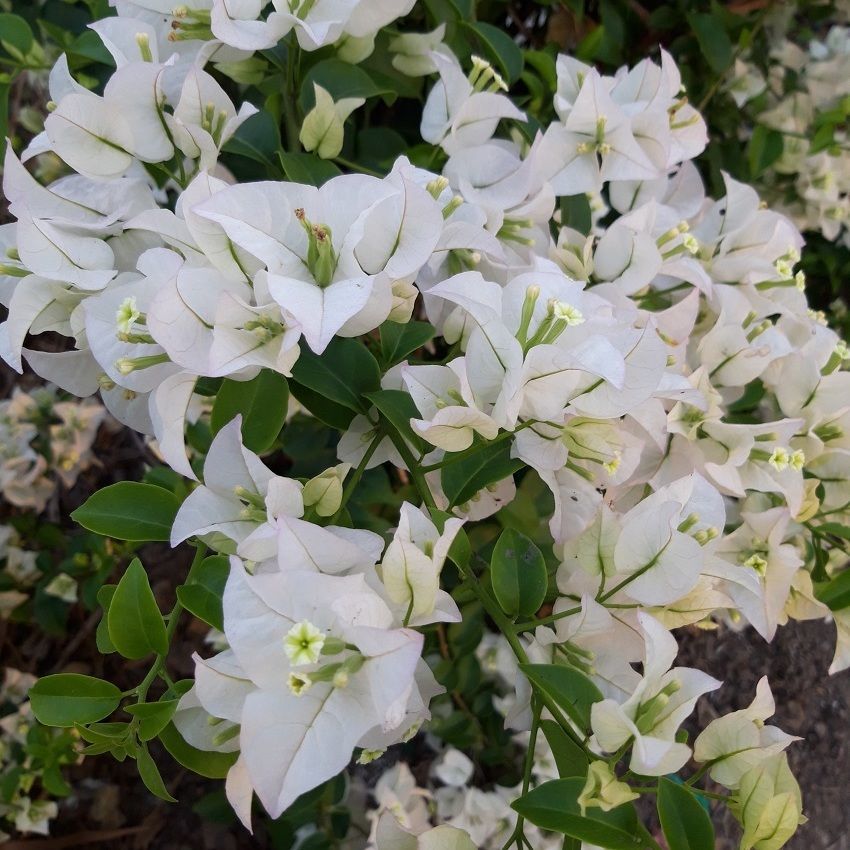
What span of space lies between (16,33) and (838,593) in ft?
3.00

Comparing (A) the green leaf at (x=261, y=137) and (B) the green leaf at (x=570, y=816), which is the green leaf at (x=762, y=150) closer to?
(A) the green leaf at (x=261, y=137)

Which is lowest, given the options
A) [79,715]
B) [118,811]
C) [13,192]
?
[118,811]

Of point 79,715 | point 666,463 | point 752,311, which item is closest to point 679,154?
point 752,311

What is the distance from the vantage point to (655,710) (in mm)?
453

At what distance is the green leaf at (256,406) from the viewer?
54 centimetres

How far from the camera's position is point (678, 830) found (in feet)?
1.49

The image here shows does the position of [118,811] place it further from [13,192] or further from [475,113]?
[475,113]

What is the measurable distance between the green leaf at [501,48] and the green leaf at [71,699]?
0.64 m

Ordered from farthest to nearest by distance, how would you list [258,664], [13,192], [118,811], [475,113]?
[118,811]
[475,113]
[13,192]
[258,664]

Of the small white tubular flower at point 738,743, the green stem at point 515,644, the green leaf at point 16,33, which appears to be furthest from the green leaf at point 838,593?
the green leaf at point 16,33

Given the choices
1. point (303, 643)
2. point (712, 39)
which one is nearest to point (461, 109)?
point (303, 643)

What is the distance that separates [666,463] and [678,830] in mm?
296

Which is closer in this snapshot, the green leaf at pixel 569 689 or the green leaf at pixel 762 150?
the green leaf at pixel 569 689

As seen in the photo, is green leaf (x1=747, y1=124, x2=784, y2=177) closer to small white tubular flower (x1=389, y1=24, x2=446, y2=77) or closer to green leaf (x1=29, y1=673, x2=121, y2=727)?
small white tubular flower (x1=389, y1=24, x2=446, y2=77)
